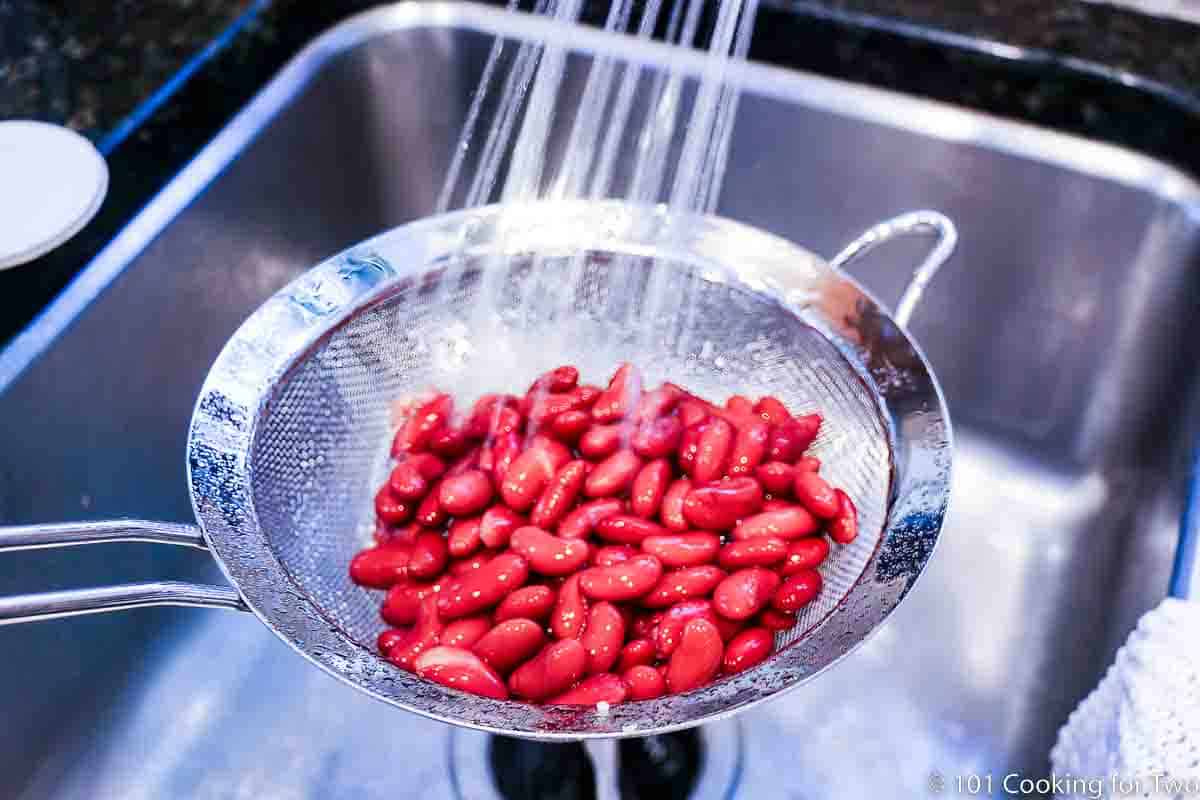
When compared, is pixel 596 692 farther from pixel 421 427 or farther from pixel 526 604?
pixel 421 427

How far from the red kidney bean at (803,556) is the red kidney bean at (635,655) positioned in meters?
0.09

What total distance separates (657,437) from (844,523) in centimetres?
13

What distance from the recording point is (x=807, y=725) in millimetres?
811

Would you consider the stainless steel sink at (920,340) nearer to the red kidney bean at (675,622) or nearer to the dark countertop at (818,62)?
the dark countertop at (818,62)

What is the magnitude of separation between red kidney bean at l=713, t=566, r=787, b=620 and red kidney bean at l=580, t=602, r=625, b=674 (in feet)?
0.18

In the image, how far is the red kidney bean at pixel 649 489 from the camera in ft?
2.18

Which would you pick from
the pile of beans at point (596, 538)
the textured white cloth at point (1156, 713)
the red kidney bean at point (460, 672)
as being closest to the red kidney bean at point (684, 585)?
the pile of beans at point (596, 538)

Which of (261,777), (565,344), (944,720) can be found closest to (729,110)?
(565,344)

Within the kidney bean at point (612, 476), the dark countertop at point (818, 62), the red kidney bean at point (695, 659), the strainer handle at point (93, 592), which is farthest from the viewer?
the dark countertop at point (818, 62)

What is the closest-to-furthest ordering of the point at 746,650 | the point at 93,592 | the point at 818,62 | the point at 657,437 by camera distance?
the point at 93,592, the point at 746,650, the point at 657,437, the point at 818,62

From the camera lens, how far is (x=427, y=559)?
0.64 m

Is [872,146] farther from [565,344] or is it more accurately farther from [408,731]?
[408,731]

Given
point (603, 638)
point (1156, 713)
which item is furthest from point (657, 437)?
point (1156, 713)

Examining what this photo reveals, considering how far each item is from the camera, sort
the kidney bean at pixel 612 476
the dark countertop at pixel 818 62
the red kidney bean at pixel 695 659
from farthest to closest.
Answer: the dark countertop at pixel 818 62
the kidney bean at pixel 612 476
the red kidney bean at pixel 695 659
